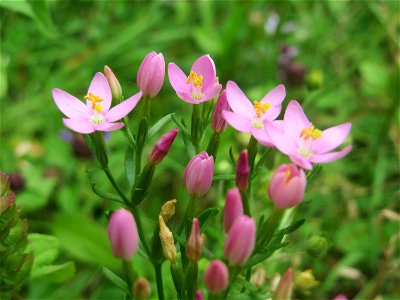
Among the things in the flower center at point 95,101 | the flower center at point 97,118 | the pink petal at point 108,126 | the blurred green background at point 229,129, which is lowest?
the blurred green background at point 229,129

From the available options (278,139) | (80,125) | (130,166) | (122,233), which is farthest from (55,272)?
(278,139)

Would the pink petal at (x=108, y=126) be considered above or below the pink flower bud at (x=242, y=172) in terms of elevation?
above

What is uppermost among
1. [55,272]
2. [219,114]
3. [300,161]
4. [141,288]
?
[219,114]

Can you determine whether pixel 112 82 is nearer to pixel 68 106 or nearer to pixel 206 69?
pixel 68 106

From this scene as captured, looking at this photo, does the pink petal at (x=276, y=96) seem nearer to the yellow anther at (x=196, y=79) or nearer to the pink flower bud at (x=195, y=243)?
the yellow anther at (x=196, y=79)

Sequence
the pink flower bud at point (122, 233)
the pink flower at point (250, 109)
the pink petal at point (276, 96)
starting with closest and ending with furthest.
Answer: the pink flower bud at point (122, 233), the pink flower at point (250, 109), the pink petal at point (276, 96)

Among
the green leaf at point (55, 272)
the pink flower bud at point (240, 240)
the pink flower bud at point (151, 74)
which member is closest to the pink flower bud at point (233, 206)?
the pink flower bud at point (240, 240)

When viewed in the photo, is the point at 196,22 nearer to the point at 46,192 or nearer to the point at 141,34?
the point at 141,34

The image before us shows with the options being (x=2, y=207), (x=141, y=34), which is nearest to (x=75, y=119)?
(x=2, y=207)
